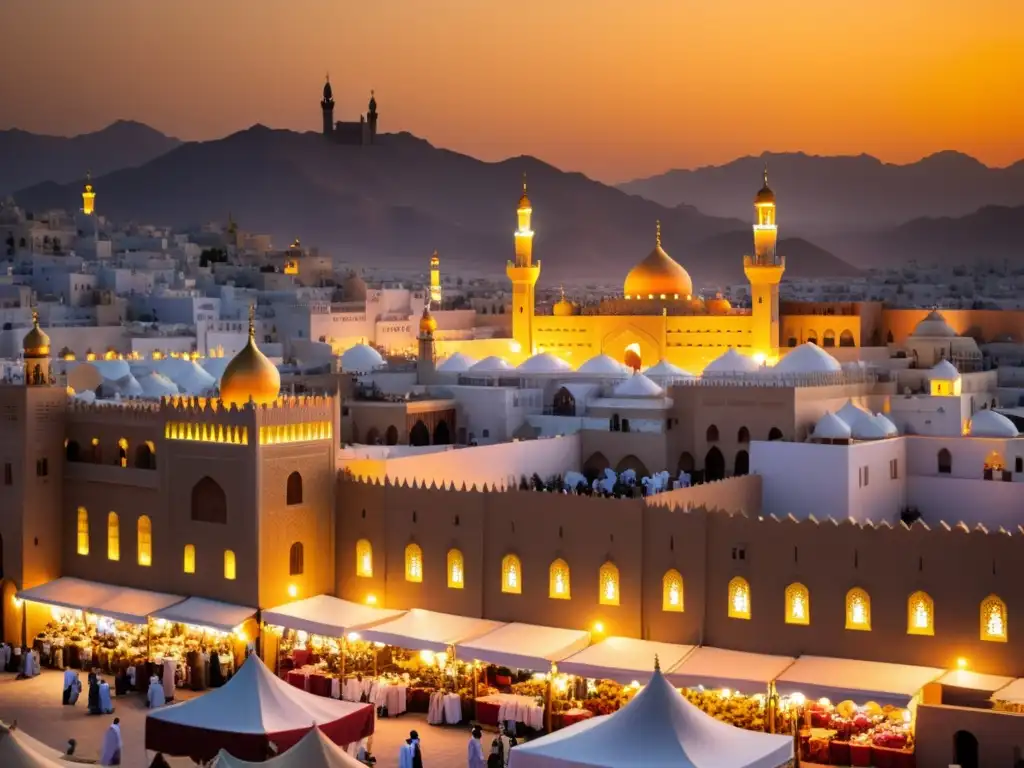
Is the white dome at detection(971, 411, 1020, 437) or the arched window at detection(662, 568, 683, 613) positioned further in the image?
the white dome at detection(971, 411, 1020, 437)

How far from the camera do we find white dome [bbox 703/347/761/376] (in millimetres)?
34875

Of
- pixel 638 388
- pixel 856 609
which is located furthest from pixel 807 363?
pixel 856 609

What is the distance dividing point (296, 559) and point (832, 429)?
1050 centimetres

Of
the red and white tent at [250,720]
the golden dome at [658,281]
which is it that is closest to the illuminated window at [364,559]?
the red and white tent at [250,720]

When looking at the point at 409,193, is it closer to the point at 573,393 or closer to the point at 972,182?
the point at 972,182

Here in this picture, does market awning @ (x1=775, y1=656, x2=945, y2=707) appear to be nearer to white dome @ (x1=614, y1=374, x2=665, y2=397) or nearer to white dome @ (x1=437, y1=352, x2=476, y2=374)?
white dome @ (x1=614, y1=374, x2=665, y2=397)

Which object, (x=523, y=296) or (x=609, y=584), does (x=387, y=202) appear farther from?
(x=609, y=584)

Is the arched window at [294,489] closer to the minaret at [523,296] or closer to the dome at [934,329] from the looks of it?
the dome at [934,329]

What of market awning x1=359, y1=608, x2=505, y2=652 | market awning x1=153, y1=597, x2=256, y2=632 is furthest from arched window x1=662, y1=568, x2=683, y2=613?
market awning x1=153, y1=597, x2=256, y2=632

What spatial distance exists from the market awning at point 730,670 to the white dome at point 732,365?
1556 cm

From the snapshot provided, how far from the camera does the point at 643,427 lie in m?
32.6

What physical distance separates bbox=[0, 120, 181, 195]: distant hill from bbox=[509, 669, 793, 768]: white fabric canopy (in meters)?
115

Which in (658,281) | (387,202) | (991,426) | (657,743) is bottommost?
(657,743)

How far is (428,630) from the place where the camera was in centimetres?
2120
